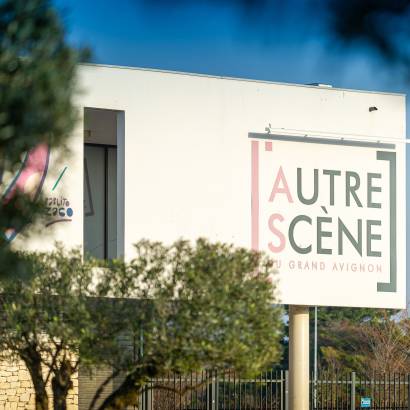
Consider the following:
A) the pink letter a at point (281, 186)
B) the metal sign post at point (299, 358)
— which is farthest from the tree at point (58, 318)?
the metal sign post at point (299, 358)

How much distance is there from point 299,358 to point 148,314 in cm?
1053

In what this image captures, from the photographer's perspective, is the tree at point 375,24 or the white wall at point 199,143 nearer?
the tree at point 375,24

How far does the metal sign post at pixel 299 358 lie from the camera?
2495 centimetres

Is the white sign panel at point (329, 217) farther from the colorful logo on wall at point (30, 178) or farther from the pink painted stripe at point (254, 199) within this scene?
the colorful logo on wall at point (30, 178)

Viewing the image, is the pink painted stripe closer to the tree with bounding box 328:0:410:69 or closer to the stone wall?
the stone wall

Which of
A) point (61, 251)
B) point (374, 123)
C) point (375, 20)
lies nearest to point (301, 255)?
point (374, 123)

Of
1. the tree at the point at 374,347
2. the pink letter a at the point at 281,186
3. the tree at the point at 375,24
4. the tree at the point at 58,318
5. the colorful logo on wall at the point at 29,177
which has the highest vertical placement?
the pink letter a at the point at 281,186

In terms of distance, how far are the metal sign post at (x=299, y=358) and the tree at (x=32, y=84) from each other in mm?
16491

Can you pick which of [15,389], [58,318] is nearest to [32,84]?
[58,318]

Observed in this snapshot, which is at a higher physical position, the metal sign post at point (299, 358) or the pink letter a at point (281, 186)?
the pink letter a at point (281, 186)

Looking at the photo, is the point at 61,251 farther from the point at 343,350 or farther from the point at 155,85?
the point at 343,350

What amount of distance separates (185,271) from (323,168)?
954 centimetres

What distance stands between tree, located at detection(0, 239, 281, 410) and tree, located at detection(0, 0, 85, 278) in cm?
613

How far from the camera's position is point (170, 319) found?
49.6 ft
